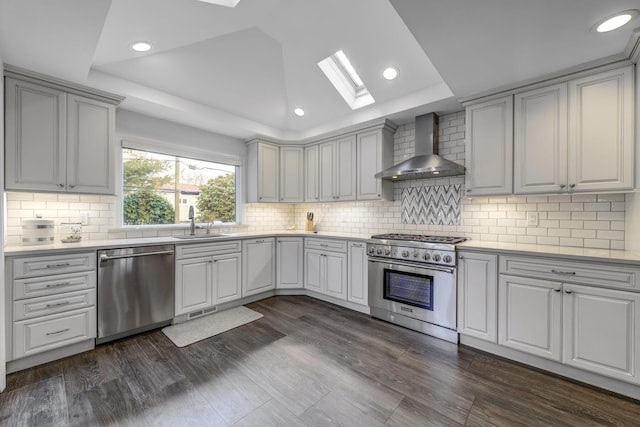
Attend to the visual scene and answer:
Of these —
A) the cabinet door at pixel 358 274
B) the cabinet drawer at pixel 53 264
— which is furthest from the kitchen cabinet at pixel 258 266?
the cabinet drawer at pixel 53 264

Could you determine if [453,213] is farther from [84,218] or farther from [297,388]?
[84,218]

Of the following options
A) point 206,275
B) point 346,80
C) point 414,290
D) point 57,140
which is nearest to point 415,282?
point 414,290

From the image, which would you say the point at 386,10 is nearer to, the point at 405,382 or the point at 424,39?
the point at 424,39

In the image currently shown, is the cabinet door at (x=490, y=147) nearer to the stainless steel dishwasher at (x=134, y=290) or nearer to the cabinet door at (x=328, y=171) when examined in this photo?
the cabinet door at (x=328, y=171)

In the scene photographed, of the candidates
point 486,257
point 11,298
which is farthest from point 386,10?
point 11,298

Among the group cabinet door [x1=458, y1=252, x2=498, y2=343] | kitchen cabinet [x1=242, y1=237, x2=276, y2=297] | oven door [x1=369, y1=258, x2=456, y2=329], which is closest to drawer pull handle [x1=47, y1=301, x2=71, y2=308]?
kitchen cabinet [x1=242, y1=237, x2=276, y2=297]

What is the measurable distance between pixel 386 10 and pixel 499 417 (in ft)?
10.9

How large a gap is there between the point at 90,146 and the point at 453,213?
13.5 feet

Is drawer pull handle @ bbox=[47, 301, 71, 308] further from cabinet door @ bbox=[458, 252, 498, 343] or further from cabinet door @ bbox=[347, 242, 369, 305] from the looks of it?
cabinet door @ bbox=[458, 252, 498, 343]

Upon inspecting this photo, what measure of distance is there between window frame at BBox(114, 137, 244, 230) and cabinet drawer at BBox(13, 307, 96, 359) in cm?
110

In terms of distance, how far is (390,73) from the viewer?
2994 mm

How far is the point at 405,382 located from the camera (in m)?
2.07

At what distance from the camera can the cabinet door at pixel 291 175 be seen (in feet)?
14.8

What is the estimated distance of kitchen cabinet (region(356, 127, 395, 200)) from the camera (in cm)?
363
